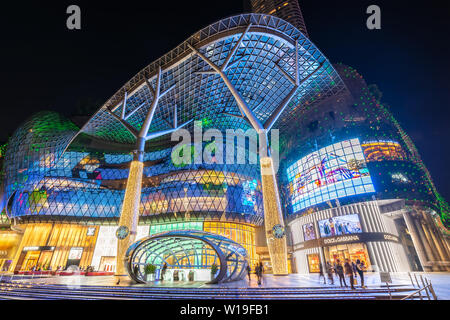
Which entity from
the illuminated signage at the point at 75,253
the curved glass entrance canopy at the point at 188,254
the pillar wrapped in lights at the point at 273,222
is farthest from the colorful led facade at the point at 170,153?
the curved glass entrance canopy at the point at 188,254

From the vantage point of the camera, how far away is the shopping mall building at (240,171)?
27516 millimetres

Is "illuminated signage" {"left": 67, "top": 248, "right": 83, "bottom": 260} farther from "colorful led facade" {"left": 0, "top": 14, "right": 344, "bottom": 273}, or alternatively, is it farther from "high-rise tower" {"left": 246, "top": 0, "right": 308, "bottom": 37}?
"high-rise tower" {"left": 246, "top": 0, "right": 308, "bottom": 37}

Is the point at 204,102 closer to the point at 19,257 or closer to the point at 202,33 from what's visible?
the point at 202,33

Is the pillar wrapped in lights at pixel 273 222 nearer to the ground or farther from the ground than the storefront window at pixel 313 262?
farther from the ground

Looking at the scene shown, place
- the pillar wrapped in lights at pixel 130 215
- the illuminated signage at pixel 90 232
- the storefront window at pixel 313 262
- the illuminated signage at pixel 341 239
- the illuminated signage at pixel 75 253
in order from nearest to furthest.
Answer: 1. the pillar wrapped in lights at pixel 130 215
2. the illuminated signage at pixel 341 239
3. the storefront window at pixel 313 262
4. the illuminated signage at pixel 75 253
5. the illuminated signage at pixel 90 232

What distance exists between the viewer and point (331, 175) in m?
32.9

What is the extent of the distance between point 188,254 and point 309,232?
23.8 m

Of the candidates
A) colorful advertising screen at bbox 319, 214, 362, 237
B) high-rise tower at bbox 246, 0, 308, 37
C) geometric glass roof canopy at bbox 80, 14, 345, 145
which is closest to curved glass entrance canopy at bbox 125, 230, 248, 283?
geometric glass roof canopy at bbox 80, 14, 345, 145

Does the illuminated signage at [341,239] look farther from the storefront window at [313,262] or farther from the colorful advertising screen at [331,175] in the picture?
the colorful advertising screen at [331,175]

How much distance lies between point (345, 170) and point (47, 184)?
53240mm

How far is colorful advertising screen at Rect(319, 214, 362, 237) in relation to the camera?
28.3 meters

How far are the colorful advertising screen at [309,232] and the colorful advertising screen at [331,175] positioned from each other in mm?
3040

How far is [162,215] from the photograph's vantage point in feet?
125

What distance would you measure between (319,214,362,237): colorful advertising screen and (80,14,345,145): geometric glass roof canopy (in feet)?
66.1
